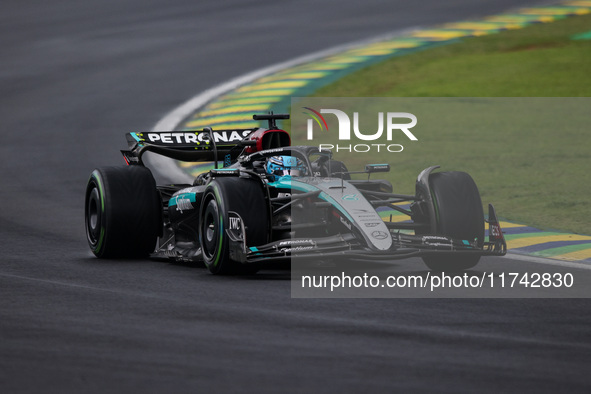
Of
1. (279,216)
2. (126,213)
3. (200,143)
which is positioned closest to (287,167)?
(279,216)

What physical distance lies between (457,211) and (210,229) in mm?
2191

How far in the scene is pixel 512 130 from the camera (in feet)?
70.2

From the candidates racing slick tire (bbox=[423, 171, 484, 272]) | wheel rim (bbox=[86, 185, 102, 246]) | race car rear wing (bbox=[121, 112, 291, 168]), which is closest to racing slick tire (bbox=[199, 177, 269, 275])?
racing slick tire (bbox=[423, 171, 484, 272])

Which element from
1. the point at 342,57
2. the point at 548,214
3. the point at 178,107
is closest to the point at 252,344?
the point at 548,214

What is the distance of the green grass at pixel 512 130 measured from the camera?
15.1m

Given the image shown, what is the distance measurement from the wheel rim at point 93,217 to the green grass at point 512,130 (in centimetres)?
519

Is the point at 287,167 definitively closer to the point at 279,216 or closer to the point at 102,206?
the point at 279,216

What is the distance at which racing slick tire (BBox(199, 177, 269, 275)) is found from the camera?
9352 mm

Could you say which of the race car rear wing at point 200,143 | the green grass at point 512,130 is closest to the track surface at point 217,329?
the race car rear wing at point 200,143

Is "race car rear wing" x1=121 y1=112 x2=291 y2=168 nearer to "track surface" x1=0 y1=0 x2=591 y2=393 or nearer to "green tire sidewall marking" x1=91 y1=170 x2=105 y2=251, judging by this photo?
"green tire sidewall marking" x1=91 y1=170 x2=105 y2=251

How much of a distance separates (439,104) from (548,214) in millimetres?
9931

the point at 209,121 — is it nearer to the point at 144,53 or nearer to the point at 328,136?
the point at 328,136

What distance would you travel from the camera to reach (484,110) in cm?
2319

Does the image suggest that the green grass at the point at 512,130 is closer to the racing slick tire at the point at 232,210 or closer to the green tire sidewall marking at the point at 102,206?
the racing slick tire at the point at 232,210
